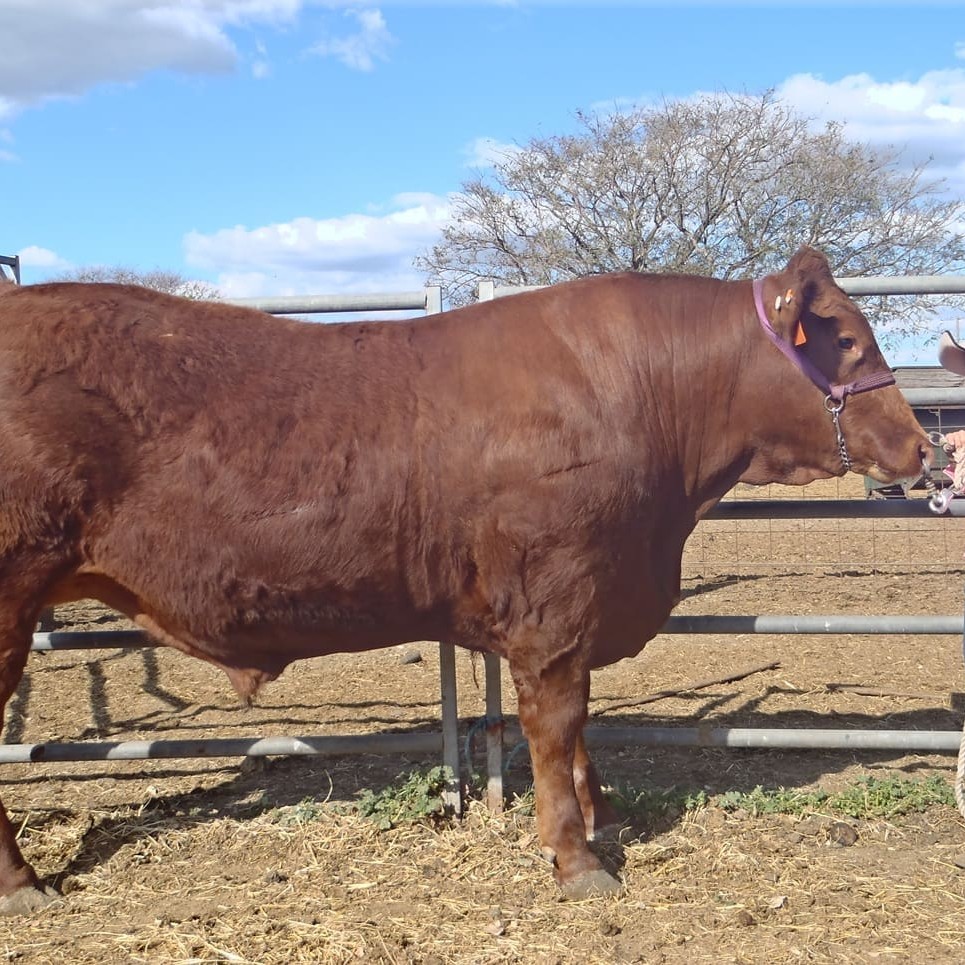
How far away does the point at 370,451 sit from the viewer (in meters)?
3.37

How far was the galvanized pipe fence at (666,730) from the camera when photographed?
4035mm

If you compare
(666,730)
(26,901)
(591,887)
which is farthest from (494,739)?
(26,901)

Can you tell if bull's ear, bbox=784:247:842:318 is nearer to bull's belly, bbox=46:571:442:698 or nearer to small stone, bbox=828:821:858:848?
bull's belly, bbox=46:571:442:698

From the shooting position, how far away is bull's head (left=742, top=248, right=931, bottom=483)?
3.60m

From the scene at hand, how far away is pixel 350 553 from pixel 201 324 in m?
0.98

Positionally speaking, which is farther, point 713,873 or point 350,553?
point 713,873

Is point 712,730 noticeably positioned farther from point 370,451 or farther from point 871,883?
point 370,451

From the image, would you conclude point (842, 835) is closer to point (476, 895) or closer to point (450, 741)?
point (476, 895)

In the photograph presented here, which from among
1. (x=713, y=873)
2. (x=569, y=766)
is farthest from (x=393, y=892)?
(x=713, y=873)

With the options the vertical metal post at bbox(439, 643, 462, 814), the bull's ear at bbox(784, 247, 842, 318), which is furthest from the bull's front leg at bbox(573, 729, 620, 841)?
the bull's ear at bbox(784, 247, 842, 318)

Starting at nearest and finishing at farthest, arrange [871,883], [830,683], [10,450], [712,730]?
[10,450] < [871,883] < [712,730] < [830,683]

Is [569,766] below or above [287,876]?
above

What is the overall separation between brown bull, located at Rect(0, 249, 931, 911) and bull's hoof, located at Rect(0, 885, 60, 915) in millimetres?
13

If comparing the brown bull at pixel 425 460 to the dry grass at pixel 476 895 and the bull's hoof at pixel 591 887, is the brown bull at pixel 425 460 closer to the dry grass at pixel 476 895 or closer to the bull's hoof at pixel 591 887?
the bull's hoof at pixel 591 887
